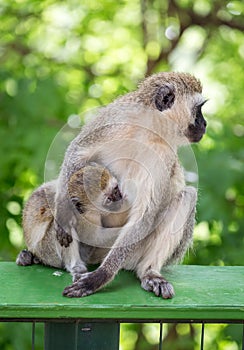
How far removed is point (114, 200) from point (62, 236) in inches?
12.7

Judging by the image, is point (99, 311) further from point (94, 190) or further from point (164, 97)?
point (164, 97)

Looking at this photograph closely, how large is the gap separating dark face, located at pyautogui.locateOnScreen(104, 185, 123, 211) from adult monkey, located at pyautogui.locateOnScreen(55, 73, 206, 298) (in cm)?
8

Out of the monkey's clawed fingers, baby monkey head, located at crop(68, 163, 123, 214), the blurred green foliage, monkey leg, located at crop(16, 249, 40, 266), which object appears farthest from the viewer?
the blurred green foliage

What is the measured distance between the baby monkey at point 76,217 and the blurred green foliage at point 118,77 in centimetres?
137

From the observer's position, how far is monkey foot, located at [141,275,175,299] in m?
3.03

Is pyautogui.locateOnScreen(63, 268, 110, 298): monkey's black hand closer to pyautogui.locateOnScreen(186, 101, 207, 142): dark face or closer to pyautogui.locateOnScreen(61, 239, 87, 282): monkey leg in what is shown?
pyautogui.locateOnScreen(61, 239, 87, 282): monkey leg

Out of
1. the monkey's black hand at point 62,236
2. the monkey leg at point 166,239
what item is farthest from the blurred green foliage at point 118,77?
the monkey's black hand at point 62,236

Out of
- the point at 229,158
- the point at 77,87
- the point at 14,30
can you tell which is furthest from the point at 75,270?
the point at 14,30

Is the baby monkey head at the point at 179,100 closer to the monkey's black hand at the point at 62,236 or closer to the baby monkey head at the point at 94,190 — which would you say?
the baby monkey head at the point at 94,190

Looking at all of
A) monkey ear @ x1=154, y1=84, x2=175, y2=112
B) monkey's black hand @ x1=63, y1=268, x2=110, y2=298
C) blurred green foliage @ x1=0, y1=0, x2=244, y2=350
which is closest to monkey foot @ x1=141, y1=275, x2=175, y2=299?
monkey's black hand @ x1=63, y1=268, x2=110, y2=298

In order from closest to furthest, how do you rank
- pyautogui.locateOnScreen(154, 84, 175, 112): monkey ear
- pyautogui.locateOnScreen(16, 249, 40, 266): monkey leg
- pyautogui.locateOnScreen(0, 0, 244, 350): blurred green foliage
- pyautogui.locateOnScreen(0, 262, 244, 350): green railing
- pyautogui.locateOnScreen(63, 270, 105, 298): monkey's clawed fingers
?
pyautogui.locateOnScreen(0, 262, 244, 350): green railing < pyautogui.locateOnScreen(63, 270, 105, 298): monkey's clawed fingers < pyautogui.locateOnScreen(16, 249, 40, 266): monkey leg < pyautogui.locateOnScreen(154, 84, 175, 112): monkey ear < pyautogui.locateOnScreen(0, 0, 244, 350): blurred green foliage

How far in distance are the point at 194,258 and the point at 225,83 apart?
2101 millimetres

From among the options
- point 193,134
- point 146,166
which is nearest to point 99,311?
point 146,166

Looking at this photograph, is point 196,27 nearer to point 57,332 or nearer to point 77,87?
point 77,87
